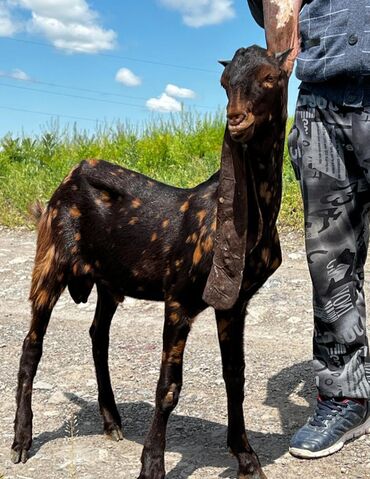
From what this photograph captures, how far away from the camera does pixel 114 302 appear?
4.73 metres

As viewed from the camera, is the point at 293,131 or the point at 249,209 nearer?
the point at 249,209

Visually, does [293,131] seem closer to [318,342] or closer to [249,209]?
[249,209]

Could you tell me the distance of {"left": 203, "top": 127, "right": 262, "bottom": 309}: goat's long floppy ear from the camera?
3381mm

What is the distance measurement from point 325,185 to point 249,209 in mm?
690

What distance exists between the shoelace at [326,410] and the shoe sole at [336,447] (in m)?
0.14

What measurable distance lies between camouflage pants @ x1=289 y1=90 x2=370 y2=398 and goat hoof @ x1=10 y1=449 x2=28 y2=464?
169cm

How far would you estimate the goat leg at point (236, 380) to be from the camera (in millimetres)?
3857

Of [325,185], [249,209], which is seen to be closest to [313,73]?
[325,185]

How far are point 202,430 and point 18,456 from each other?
3.49 ft

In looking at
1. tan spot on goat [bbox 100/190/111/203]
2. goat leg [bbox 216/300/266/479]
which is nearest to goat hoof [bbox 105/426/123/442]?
goat leg [bbox 216/300/266/479]

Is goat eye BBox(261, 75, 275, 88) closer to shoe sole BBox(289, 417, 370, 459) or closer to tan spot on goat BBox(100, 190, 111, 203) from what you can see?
tan spot on goat BBox(100, 190, 111, 203)

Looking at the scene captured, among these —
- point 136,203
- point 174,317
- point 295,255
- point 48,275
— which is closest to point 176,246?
point 174,317

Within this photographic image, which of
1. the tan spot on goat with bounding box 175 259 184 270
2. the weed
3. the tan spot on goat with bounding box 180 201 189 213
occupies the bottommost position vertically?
the weed

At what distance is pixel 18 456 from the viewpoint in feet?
13.8
